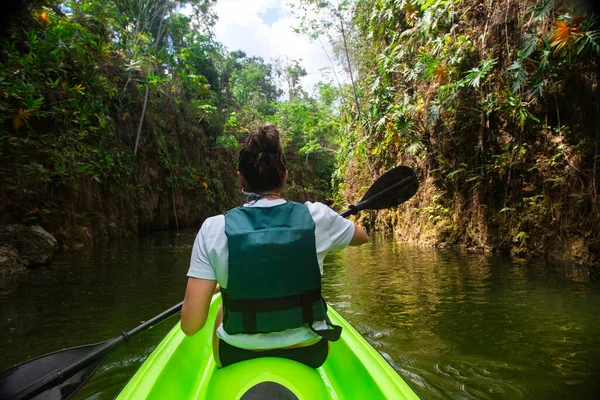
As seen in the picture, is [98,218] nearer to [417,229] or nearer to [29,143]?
[29,143]

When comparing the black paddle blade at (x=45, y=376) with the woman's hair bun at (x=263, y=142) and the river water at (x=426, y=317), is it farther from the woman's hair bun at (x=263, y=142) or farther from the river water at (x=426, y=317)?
the woman's hair bun at (x=263, y=142)

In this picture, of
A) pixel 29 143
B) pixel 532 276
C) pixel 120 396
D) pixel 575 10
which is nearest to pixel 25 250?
pixel 29 143

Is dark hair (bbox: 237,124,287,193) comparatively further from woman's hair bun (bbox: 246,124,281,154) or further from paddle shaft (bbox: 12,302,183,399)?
paddle shaft (bbox: 12,302,183,399)

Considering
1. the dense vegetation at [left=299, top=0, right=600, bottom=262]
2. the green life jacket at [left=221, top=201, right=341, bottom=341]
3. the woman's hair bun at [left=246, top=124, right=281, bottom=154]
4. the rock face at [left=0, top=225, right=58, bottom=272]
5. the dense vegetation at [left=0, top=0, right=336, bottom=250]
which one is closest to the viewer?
the green life jacket at [left=221, top=201, right=341, bottom=341]

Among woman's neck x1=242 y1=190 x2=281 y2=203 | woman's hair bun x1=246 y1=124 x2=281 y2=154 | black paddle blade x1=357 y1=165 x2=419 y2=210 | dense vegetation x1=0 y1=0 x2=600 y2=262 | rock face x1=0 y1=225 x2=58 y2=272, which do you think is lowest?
rock face x1=0 y1=225 x2=58 y2=272

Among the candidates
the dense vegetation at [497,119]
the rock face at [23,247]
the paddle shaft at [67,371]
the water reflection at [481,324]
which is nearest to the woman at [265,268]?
the paddle shaft at [67,371]

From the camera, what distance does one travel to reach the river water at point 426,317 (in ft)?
7.16

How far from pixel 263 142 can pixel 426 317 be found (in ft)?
8.84

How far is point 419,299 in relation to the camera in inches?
152

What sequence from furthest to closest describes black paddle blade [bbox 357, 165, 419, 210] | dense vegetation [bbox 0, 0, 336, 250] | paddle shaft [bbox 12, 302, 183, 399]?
1. dense vegetation [bbox 0, 0, 336, 250]
2. black paddle blade [bbox 357, 165, 419, 210]
3. paddle shaft [bbox 12, 302, 183, 399]

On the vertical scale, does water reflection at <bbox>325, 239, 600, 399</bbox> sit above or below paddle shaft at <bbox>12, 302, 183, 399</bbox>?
below

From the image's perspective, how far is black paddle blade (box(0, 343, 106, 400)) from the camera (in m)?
1.50

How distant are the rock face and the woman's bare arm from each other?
547 centimetres

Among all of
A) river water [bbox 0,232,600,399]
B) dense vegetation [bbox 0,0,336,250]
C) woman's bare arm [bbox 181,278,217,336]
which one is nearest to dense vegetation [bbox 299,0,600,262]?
river water [bbox 0,232,600,399]
